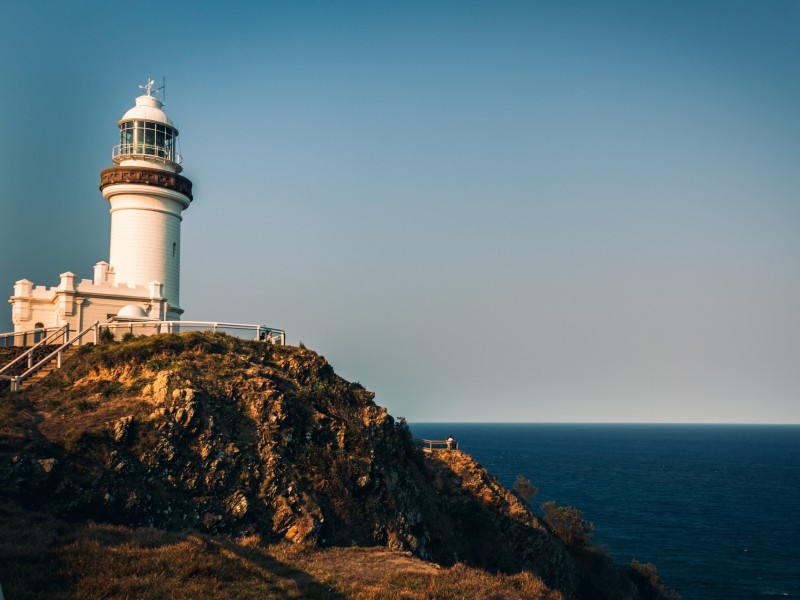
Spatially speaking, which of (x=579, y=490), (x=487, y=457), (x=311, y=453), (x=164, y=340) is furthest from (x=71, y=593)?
(x=487, y=457)

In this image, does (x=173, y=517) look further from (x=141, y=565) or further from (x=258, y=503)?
(x=141, y=565)

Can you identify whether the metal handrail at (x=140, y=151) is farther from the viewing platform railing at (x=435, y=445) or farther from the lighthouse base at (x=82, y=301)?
the viewing platform railing at (x=435, y=445)

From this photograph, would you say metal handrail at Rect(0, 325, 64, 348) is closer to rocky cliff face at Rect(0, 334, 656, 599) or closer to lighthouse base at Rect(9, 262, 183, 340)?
lighthouse base at Rect(9, 262, 183, 340)

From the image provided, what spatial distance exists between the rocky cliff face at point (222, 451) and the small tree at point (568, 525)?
42.9 ft

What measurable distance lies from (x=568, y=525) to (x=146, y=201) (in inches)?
1451

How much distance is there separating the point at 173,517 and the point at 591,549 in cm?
3276

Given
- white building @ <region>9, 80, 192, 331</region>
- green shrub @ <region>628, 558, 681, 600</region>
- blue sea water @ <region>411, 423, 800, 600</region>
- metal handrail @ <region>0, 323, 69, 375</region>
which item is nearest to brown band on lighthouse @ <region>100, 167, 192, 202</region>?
white building @ <region>9, 80, 192, 331</region>

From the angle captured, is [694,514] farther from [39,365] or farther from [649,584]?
[39,365]

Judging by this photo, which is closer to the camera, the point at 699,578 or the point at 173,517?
the point at 173,517

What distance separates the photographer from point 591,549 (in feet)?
144

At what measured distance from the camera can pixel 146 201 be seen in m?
39.4

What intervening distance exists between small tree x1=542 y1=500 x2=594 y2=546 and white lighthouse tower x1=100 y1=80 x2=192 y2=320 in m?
30.5

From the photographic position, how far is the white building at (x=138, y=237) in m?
36.6

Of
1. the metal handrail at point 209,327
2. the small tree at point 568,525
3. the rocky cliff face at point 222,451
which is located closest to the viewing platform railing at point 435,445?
the rocky cliff face at point 222,451
